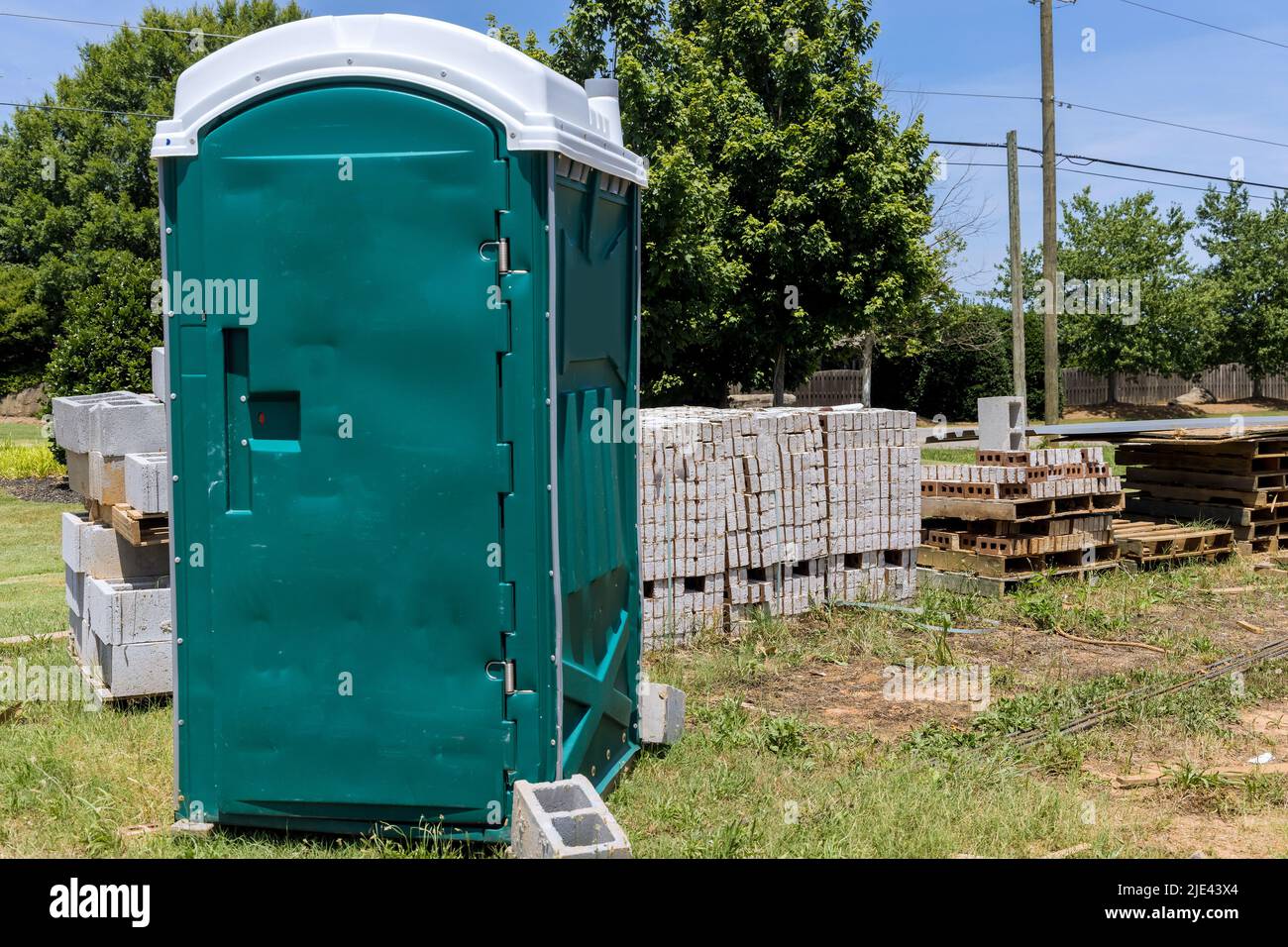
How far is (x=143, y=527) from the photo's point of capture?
7.43 meters

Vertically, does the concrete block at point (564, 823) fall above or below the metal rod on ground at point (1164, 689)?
above

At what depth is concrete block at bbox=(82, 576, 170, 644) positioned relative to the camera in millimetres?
7453

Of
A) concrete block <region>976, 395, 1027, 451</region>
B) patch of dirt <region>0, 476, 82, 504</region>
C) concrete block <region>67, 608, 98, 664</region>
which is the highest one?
concrete block <region>976, 395, 1027, 451</region>

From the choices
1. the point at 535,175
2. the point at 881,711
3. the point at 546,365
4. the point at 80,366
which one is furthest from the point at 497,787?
the point at 80,366

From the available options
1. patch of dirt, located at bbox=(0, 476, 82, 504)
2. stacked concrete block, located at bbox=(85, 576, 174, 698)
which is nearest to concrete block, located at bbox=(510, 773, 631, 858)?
stacked concrete block, located at bbox=(85, 576, 174, 698)

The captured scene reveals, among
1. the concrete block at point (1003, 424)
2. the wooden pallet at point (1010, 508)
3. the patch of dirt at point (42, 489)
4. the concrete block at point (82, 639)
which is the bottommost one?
the concrete block at point (82, 639)

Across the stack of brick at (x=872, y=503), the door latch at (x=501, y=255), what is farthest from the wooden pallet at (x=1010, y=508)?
the door latch at (x=501, y=255)

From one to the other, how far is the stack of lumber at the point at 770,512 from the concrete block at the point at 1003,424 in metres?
1.15

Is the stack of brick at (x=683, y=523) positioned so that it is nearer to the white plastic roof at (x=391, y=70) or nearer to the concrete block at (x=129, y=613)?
the concrete block at (x=129, y=613)

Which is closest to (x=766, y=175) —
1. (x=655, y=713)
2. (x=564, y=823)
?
(x=655, y=713)

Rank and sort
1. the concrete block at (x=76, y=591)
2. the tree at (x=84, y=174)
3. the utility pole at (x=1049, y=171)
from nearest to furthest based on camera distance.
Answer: the concrete block at (x=76, y=591), the utility pole at (x=1049, y=171), the tree at (x=84, y=174)

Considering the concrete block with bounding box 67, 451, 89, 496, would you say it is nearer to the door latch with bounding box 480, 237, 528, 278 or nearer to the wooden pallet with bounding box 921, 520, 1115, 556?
the door latch with bounding box 480, 237, 528, 278

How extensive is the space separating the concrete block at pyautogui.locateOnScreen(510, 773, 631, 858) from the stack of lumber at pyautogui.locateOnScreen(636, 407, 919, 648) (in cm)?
444

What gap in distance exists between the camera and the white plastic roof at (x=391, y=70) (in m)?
4.88
